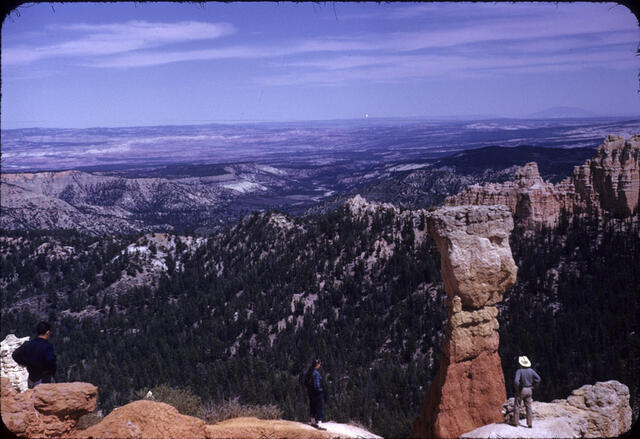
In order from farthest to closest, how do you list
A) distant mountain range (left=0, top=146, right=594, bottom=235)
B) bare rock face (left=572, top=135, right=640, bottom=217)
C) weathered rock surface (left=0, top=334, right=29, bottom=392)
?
1. distant mountain range (left=0, top=146, right=594, bottom=235)
2. bare rock face (left=572, top=135, right=640, bottom=217)
3. weathered rock surface (left=0, top=334, right=29, bottom=392)

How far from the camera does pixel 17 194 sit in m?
144

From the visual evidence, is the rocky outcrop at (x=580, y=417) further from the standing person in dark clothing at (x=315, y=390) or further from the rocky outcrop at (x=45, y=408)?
the rocky outcrop at (x=45, y=408)

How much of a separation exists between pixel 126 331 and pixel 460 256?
50.8 metres

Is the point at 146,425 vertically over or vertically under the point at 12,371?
under

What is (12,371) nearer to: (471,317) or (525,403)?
(471,317)

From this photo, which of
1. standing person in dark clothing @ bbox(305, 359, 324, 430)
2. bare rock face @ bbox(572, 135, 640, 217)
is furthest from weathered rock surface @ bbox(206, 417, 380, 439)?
bare rock face @ bbox(572, 135, 640, 217)

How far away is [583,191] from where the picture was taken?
53812 millimetres

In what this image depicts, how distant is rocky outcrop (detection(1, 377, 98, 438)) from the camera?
958 centimetres

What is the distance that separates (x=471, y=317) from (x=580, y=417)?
3.26 m

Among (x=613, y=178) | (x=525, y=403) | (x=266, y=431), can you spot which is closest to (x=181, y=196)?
(x=613, y=178)

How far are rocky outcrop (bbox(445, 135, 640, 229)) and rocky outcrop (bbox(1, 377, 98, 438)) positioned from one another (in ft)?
137

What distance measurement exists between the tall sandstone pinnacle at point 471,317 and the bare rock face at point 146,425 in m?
6.13

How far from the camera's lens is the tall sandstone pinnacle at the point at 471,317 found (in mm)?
13484

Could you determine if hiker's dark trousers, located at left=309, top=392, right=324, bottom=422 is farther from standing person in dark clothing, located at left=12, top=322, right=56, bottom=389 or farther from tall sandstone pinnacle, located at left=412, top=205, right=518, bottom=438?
standing person in dark clothing, located at left=12, top=322, right=56, bottom=389
